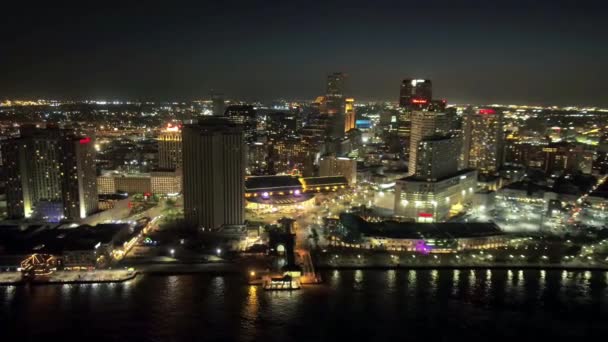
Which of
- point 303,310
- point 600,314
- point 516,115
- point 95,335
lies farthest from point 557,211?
point 516,115

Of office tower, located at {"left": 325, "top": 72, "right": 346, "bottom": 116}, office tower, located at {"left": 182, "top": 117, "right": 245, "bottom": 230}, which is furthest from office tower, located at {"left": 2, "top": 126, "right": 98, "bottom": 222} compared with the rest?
office tower, located at {"left": 325, "top": 72, "right": 346, "bottom": 116}

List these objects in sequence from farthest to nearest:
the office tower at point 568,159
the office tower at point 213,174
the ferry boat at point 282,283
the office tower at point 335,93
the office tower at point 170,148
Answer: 1. the office tower at point 335,93
2. the office tower at point 568,159
3. the office tower at point 170,148
4. the office tower at point 213,174
5. the ferry boat at point 282,283

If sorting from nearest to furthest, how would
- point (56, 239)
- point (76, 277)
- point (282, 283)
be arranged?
point (282, 283), point (76, 277), point (56, 239)

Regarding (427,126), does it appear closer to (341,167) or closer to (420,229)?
(341,167)

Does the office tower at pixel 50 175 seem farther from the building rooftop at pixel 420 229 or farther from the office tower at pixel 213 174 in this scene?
the building rooftop at pixel 420 229

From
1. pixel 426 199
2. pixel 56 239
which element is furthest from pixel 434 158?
pixel 56 239

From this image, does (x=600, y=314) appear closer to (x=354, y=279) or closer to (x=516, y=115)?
(x=354, y=279)

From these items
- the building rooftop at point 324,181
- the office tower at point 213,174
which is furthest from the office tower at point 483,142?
the office tower at point 213,174
